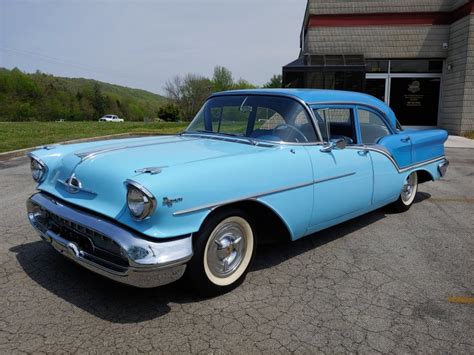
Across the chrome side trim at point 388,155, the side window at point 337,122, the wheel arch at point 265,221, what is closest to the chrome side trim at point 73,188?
the wheel arch at point 265,221

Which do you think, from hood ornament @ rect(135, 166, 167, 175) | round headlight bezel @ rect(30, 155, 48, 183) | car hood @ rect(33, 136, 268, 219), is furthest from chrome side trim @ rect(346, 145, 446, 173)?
round headlight bezel @ rect(30, 155, 48, 183)

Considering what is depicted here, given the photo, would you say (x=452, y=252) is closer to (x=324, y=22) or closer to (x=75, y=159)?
(x=75, y=159)

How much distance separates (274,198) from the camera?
323cm

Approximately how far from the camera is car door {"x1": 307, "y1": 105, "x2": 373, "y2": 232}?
3.63 m

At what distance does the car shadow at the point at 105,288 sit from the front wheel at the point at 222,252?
187 millimetres

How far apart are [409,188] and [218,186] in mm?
3399

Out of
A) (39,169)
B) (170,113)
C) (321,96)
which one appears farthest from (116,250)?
(170,113)

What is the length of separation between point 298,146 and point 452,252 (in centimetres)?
184

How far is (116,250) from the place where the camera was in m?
2.71

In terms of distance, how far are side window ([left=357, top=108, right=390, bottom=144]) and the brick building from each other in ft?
34.0

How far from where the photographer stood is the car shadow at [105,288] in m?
2.83

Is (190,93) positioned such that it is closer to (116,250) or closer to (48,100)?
(48,100)

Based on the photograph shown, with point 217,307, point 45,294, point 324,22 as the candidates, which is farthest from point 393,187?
point 324,22

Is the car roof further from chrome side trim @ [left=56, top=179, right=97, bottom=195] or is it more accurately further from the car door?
chrome side trim @ [left=56, top=179, right=97, bottom=195]
